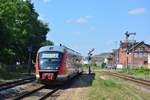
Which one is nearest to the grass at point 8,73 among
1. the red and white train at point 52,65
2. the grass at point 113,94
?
the red and white train at point 52,65

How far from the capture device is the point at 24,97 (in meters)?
24.5

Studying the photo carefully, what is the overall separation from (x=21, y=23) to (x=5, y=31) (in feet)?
89.6

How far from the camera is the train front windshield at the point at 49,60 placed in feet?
107

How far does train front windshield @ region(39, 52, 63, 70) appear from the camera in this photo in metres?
32.5

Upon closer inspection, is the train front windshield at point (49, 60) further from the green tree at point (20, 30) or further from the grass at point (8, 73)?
the green tree at point (20, 30)

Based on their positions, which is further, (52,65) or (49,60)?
(49,60)

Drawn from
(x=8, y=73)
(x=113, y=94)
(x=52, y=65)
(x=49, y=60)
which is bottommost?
(x=113, y=94)

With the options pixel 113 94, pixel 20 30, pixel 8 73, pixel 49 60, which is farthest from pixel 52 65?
pixel 20 30

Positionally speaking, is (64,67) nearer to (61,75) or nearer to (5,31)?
(61,75)

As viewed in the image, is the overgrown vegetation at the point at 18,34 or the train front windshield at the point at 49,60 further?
the overgrown vegetation at the point at 18,34

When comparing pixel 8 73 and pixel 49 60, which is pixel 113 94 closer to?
pixel 49 60

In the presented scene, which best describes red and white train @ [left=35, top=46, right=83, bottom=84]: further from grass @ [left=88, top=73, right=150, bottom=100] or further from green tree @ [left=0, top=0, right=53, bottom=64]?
green tree @ [left=0, top=0, right=53, bottom=64]

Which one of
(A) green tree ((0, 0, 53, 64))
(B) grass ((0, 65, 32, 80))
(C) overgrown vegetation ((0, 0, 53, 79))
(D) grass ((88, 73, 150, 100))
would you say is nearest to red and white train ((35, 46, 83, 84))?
(D) grass ((88, 73, 150, 100))

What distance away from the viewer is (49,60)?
32.7 metres
